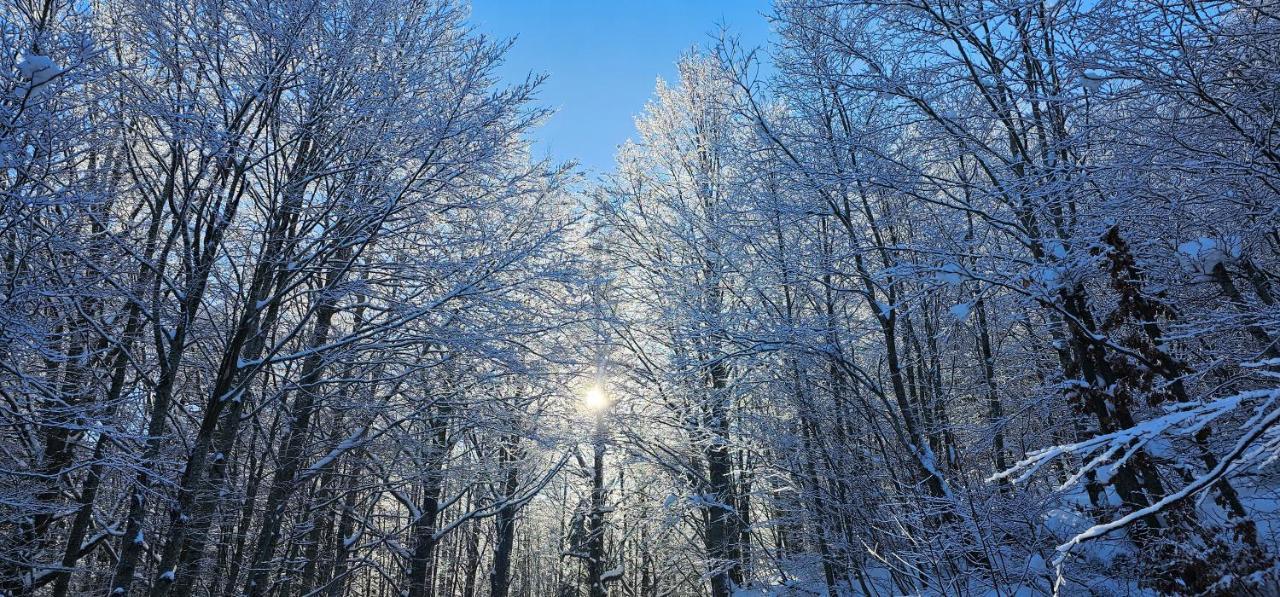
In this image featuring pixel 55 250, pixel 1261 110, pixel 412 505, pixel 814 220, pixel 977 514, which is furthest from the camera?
pixel 412 505

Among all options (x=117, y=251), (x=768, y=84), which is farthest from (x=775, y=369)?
(x=117, y=251)

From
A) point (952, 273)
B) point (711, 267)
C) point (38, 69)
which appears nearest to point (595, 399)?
point (711, 267)

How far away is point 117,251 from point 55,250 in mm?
654

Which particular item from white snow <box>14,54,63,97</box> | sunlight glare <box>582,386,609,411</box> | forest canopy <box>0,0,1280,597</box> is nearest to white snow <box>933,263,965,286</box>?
forest canopy <box>0,0,1280,597</box>

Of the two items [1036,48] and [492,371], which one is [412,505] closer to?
[492,371]

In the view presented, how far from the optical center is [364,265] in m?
6.16

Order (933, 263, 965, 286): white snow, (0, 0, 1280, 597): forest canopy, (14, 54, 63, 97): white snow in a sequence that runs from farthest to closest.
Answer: (933, 263, 965, 286): white snow, (0, 0, 1280, 597): forest canopy, (14, 54, 63, 97): white snow

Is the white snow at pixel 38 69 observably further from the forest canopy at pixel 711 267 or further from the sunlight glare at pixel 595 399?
the sunlight glare at pixel 595 399

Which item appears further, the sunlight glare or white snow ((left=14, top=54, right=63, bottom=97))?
the sunlight glare

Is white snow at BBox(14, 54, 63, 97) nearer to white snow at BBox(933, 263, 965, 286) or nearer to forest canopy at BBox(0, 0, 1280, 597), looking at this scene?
forest canopy at BBox(0, 0, 1280, 597)

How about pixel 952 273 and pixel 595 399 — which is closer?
pixel 952 273

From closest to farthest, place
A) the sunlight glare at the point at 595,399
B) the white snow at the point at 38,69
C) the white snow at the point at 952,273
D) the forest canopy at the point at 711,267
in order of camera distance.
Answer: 1. the white snow at the point at 38,69
2. the forest canopy at the point at 711,267
3. the white snow at the point at 952,273
4. the sunlight glare at the point at 595,399

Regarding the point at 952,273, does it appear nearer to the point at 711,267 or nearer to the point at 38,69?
the point at 711,267

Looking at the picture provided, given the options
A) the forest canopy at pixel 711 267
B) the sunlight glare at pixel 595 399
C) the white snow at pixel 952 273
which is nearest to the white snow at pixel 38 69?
the forest canopy at pixel 711 267
